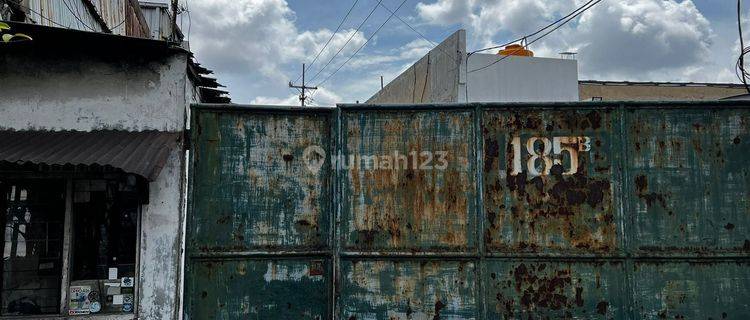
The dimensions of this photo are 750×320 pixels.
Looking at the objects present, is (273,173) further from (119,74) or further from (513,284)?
(513,284)

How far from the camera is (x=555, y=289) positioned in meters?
5.71

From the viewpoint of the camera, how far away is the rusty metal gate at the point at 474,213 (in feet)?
18.6

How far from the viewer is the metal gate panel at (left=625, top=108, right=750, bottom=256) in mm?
5668

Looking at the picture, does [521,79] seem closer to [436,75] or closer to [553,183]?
[436,75]

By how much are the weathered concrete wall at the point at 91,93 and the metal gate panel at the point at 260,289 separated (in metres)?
1.69

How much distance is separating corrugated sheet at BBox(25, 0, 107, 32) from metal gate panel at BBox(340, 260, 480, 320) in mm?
5739

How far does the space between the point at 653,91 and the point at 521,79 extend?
16105mm

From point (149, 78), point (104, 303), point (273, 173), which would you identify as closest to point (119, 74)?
point (149, 78)

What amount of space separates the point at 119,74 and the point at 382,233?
3.40 m

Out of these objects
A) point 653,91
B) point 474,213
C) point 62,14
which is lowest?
point 474,213

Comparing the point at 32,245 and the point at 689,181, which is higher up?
the point at 689,181

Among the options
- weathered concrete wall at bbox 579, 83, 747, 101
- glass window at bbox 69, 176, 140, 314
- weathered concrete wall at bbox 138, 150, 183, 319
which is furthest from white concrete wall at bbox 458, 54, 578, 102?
weathered concrete wall at bbox 579, 83, 747, 101

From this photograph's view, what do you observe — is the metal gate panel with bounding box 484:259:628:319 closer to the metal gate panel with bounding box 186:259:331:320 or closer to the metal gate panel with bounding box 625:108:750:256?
the metal gate panel with bounding box 625:108:750:256

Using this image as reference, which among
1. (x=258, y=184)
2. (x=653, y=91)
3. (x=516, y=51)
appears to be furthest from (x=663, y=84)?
(x=258, y=184)
